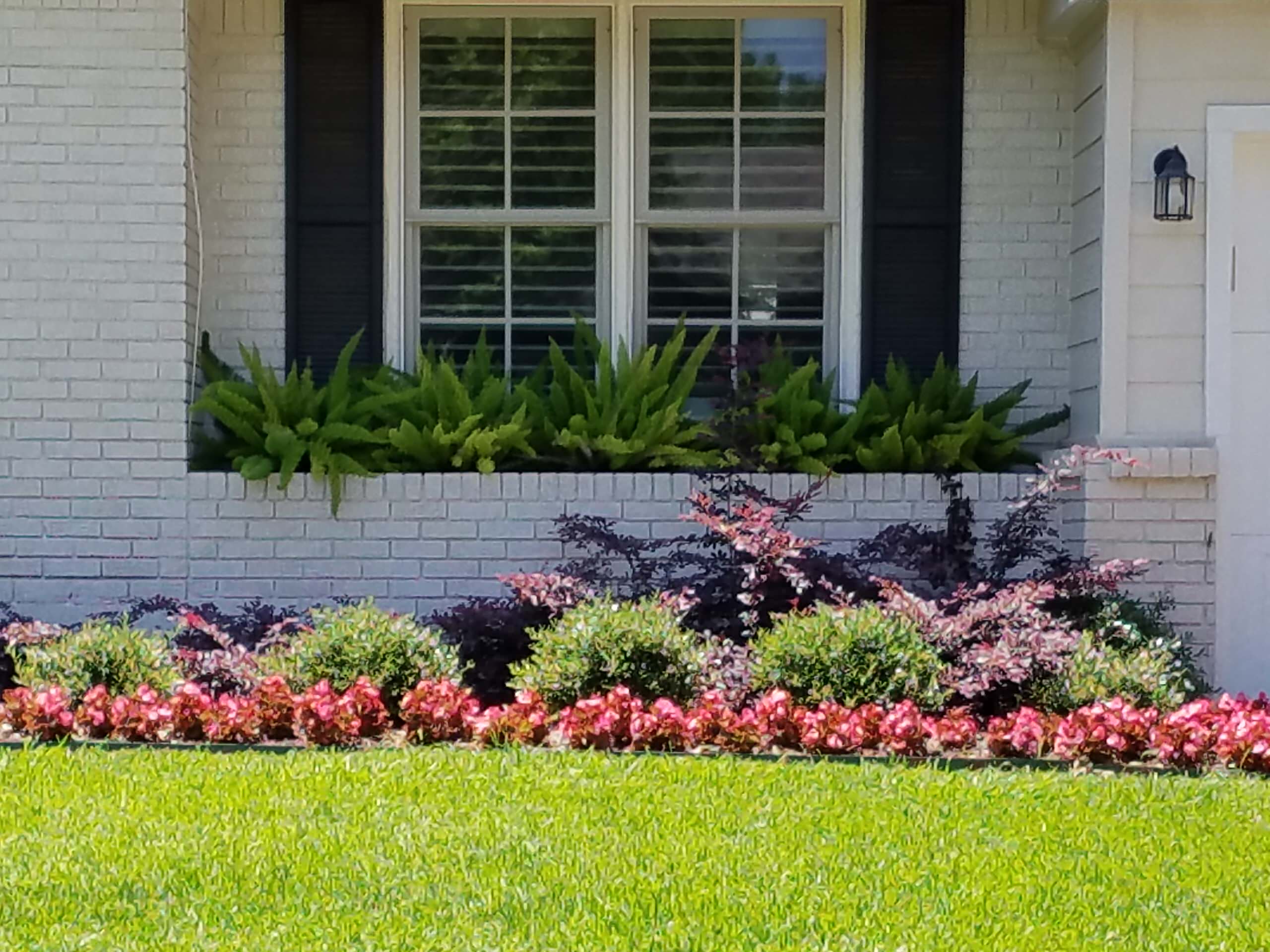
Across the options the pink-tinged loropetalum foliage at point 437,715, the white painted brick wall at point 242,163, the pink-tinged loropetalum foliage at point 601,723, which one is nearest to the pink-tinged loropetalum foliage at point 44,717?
the pink-tinged loropetalum foliage at point 437,715

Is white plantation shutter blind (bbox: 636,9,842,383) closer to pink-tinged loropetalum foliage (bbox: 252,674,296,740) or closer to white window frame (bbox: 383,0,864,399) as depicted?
A: white window frame (bbox: 383,0,864,399)

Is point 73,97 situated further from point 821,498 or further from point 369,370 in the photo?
point 821,498

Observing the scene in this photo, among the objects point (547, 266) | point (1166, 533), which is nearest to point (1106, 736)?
point (1166, 533)

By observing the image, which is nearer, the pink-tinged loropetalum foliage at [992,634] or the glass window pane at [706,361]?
the pink-tinged loropetalum foliage at [992,634]

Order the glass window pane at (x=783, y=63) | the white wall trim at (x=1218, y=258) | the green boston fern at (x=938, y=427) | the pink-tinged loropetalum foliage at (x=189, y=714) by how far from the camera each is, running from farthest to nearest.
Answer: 1. the glass window pane at (x=783, y=63)
2. the green boston fern at (x=938, y=427)
3. the white wall trim at (x=1218, y=258)
4. the pink-tinged loropetalum foliage at (x=189, y=714)

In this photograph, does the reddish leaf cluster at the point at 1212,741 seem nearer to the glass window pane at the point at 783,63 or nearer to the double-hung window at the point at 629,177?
the double-hung window at the point at 629,177

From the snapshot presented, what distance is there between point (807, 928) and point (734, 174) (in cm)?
441

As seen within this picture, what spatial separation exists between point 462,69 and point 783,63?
56.1 inches

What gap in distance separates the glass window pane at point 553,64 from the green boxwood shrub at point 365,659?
108 inches

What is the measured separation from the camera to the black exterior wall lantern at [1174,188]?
20.8 ft

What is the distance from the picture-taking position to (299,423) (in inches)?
261

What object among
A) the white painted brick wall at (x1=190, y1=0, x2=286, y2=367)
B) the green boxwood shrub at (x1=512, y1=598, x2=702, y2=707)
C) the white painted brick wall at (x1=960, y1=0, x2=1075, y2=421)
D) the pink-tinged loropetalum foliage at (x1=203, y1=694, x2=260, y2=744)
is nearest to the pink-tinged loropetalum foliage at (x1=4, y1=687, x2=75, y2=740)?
the pink-tinged loropetalum foliage at (x1=203, y1=694, x2=260, y2=744)

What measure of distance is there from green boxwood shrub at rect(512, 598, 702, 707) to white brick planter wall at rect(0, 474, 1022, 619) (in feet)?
4.09

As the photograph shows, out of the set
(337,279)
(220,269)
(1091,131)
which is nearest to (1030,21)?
(1091,131)
